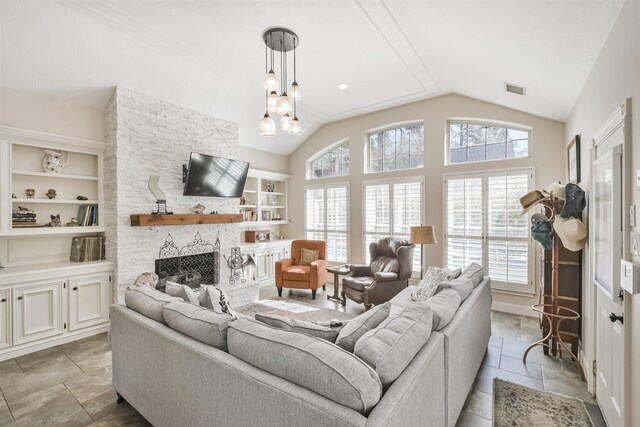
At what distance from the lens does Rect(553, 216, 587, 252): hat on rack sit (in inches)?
100

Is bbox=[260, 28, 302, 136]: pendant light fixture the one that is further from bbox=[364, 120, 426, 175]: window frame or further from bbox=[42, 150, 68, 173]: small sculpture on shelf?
bbox=[42, 150, 68, 173]: small sculpture on shelf

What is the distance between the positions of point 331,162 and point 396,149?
146 cm

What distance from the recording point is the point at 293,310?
440cm

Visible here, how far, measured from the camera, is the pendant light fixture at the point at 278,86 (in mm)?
2705

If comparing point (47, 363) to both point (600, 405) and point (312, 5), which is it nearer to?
point (312, 5)

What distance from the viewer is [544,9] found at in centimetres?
A: 203

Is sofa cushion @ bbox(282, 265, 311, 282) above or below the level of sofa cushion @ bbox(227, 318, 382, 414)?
below

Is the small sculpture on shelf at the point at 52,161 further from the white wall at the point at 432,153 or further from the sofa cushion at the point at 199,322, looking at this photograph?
the white wall at the point at 432,153

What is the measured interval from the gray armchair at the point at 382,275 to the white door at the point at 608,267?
2.22 meters

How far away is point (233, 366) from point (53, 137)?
3.80m

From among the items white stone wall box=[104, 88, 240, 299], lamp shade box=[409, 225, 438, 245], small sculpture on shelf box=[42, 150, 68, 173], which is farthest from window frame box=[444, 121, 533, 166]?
small sculpture on shelf box=[42, 150, 68, 173]

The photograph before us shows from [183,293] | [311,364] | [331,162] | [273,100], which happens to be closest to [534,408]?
[311,364]

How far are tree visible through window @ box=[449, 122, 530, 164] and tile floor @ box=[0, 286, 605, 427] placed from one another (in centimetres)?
252

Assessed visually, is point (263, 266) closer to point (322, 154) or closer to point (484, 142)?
point (322, 154)
